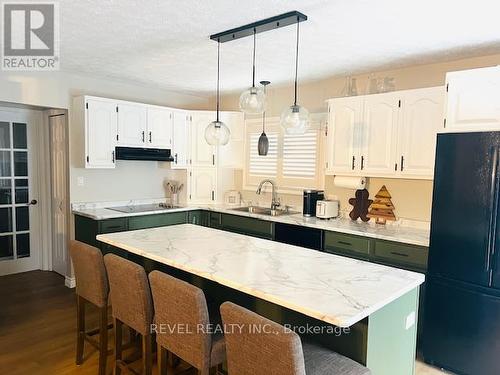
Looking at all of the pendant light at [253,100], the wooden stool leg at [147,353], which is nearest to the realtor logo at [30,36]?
the pendant light at [253,100]

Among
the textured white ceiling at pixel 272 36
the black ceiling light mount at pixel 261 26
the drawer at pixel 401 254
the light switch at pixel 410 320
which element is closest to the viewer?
the light switch at pixel 410 320

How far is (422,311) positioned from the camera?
Result: 2914 mm

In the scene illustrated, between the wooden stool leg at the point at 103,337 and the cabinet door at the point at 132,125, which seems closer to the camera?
the wooden stool leg at the point at 103,337

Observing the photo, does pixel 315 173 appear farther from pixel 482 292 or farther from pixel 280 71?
pixel 482 292

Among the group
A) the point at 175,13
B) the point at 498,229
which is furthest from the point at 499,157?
the point at 175,13

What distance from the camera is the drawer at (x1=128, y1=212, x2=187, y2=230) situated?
13.6 ft

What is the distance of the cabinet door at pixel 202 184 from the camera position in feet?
16.4

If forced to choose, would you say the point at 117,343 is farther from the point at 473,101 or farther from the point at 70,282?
the point at 473,101

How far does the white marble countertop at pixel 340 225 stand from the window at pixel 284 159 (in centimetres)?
48

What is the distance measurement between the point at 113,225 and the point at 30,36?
6.42ft

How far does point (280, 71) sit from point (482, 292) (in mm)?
2665

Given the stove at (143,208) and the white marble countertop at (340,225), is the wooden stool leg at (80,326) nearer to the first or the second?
the white marble countertop at (340,225)


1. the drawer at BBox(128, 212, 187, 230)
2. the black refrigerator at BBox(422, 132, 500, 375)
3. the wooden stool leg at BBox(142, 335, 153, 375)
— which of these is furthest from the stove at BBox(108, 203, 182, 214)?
the black refrigerator at BBox(422, 132, 500, 375)

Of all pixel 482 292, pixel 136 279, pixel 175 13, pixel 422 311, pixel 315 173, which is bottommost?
pixel 422 311
